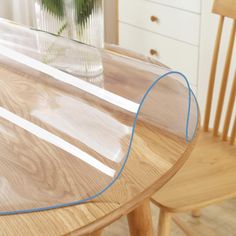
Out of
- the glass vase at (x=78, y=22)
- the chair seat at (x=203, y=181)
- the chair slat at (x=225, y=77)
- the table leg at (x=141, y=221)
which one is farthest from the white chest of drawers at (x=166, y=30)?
the table leg at (x=141, y=221)

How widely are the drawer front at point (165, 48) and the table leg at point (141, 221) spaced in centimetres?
138

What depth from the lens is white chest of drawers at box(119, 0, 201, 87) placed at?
255 cm

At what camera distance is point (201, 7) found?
2.46 meters

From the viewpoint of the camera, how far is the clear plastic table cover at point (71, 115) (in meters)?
0.97

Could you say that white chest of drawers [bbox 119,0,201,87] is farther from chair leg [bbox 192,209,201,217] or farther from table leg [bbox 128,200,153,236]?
table leg [bbox 128,200,153,236]

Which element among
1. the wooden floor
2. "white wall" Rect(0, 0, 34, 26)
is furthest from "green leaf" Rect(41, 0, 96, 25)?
"white wall" Rect(0, 0, 34, 26)

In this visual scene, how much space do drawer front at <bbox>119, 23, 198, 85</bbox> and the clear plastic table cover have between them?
4.16ft

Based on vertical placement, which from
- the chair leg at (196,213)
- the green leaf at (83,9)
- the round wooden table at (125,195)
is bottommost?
the chair leg at (196,213)

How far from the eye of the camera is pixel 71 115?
3.64 feet

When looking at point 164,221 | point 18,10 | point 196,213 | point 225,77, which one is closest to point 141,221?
point 164,221

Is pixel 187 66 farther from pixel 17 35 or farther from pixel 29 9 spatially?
pixel 17 35

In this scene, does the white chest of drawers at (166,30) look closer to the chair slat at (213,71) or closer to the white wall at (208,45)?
the white wall at (208,45)

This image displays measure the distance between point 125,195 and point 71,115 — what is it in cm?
24

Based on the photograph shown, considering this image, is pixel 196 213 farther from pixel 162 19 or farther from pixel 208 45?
pixel 162 19
